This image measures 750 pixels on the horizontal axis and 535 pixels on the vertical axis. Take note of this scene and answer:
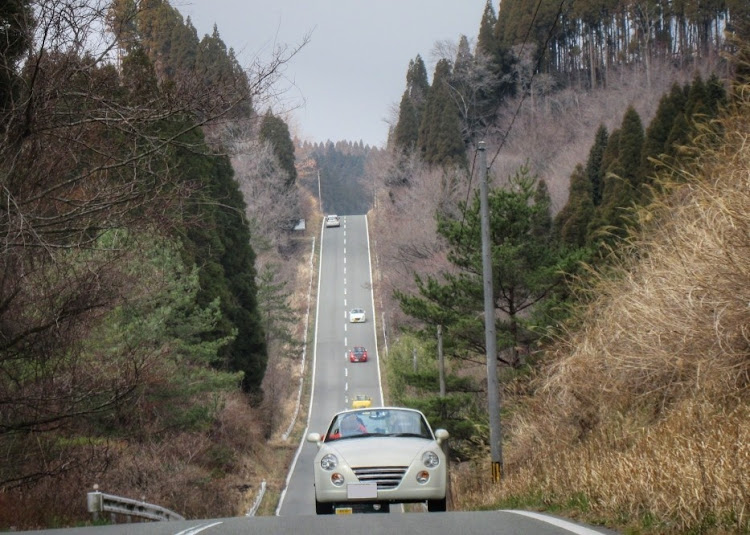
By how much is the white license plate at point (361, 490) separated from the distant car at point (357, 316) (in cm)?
6839

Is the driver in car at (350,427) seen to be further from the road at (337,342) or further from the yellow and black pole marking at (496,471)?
the road at (337,342)

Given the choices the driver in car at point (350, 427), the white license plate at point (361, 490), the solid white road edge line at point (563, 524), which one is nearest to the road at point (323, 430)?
the solid white road edge line at point (563, 524)

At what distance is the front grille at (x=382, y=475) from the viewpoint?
1266cm

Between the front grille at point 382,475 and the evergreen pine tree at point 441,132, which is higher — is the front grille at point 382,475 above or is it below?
below

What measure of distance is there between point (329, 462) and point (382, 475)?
28.2 inches

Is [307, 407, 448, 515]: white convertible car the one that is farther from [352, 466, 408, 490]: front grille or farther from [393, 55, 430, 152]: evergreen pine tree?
[393, 55, 430, 152]: evergreen pine tree

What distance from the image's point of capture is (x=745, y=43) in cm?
1481

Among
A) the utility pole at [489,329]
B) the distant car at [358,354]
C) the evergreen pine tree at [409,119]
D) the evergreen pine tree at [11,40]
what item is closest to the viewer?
the evergreen pine tree at [11,40]

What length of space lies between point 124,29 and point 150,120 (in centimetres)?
125

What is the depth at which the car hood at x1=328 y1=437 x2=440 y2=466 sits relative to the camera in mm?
12750

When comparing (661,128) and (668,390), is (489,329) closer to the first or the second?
(668,390)

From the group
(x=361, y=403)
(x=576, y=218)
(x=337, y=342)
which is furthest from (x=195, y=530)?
(x=337, y=342)

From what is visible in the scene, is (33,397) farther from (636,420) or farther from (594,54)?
(594,54)

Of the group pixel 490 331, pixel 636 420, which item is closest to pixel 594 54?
pixel 490 331
